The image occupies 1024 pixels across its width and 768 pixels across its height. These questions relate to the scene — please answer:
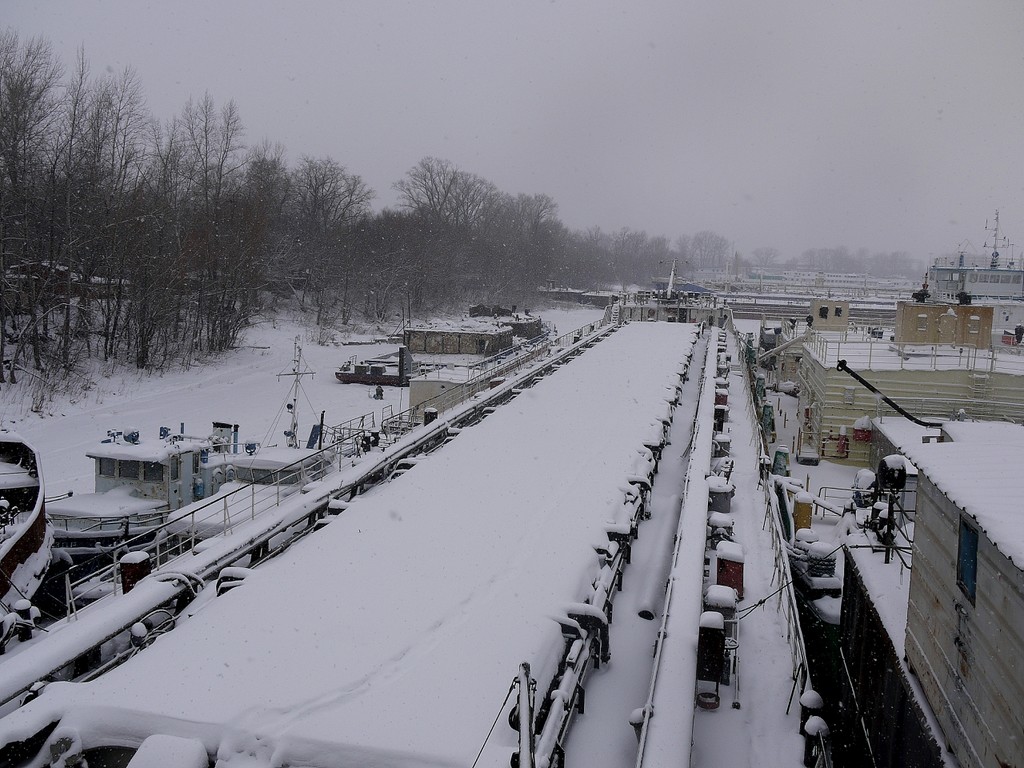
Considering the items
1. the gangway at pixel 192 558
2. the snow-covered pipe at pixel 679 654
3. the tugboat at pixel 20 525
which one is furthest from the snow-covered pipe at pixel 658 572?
the tugboat at pixel 20 525

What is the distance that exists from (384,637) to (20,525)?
9.22 meters

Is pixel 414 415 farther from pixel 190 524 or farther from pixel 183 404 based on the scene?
pixel 183 404

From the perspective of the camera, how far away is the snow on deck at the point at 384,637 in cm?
466

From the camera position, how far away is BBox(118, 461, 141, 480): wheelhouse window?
608 inches

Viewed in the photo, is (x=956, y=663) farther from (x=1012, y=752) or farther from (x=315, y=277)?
(x=315, y=277)

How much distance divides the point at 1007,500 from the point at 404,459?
8.11 metres

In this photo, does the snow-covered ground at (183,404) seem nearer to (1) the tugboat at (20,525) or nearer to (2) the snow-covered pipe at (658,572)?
(1) the tugboat at (20,525)

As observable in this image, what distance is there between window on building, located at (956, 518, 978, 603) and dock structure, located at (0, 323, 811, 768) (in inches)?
76.1

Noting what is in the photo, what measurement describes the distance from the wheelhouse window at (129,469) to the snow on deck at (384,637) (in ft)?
26.6

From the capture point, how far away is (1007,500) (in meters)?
4.30

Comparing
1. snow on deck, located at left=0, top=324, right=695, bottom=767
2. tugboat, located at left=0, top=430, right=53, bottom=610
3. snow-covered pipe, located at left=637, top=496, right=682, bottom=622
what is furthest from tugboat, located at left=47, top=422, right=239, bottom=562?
snow-covered pipe, located at left=637, top=496, right=682, bottom=622

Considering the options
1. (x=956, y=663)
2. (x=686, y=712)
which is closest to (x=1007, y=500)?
(x=956, y=663)

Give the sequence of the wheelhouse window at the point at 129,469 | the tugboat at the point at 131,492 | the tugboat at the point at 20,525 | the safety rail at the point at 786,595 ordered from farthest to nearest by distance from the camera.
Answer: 1. the wheelhouse window at the point at 129,469
2. the tugboat at the point at 131,492
3. the tugboat at the point at 20,525
4. the safety rail at the point at 786,595

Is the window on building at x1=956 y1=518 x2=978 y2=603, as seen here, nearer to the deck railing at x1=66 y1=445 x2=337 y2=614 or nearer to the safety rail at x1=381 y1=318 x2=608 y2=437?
the deck railing at x1=66 y1=445 x2=337 y2=614
